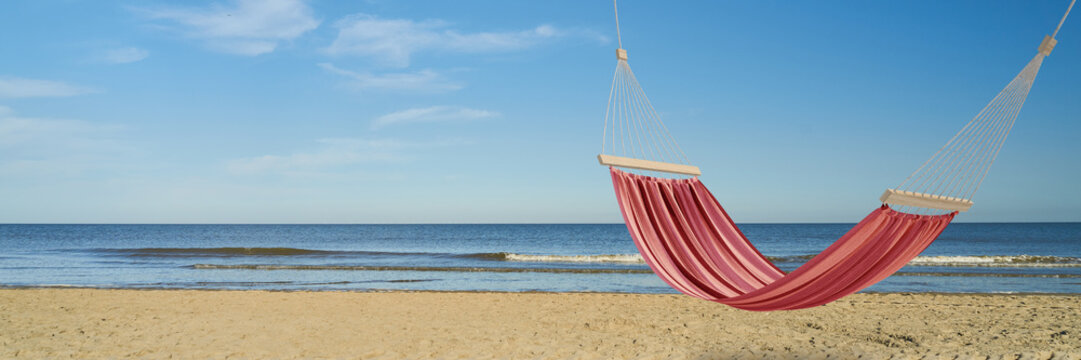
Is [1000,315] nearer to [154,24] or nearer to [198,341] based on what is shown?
[198,341]

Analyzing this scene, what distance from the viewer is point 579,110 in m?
10.1

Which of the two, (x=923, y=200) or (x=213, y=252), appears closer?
(x=923, y=200)

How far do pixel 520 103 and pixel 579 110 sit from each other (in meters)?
1.44

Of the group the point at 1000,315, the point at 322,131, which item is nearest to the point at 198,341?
the point at 1000,315

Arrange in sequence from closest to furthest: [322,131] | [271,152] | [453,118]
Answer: [453,118], [322,131], [271,152]

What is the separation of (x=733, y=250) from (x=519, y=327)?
2.42 meters

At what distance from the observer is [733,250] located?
10.9 feet

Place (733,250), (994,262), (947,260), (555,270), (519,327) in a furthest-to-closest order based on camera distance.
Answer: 1. (994,262)
2. (947,260)
3. (555,270)
4. (519,327)
5. (733,250)

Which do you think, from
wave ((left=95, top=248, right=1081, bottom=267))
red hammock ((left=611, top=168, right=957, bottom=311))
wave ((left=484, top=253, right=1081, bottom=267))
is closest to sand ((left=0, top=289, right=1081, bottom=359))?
red hammock ((left=611, top=168, right=957, bottom=311))

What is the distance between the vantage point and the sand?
4.35 meters

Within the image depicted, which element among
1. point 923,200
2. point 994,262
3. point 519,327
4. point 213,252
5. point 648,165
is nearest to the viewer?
point 923,200

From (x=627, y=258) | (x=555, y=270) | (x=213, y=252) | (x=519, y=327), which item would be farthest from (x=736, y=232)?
(x=213, y=252)

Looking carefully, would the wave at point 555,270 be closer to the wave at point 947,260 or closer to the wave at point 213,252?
the wave at point 947,260

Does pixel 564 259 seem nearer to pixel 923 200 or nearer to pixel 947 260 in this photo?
pixel 947 260
